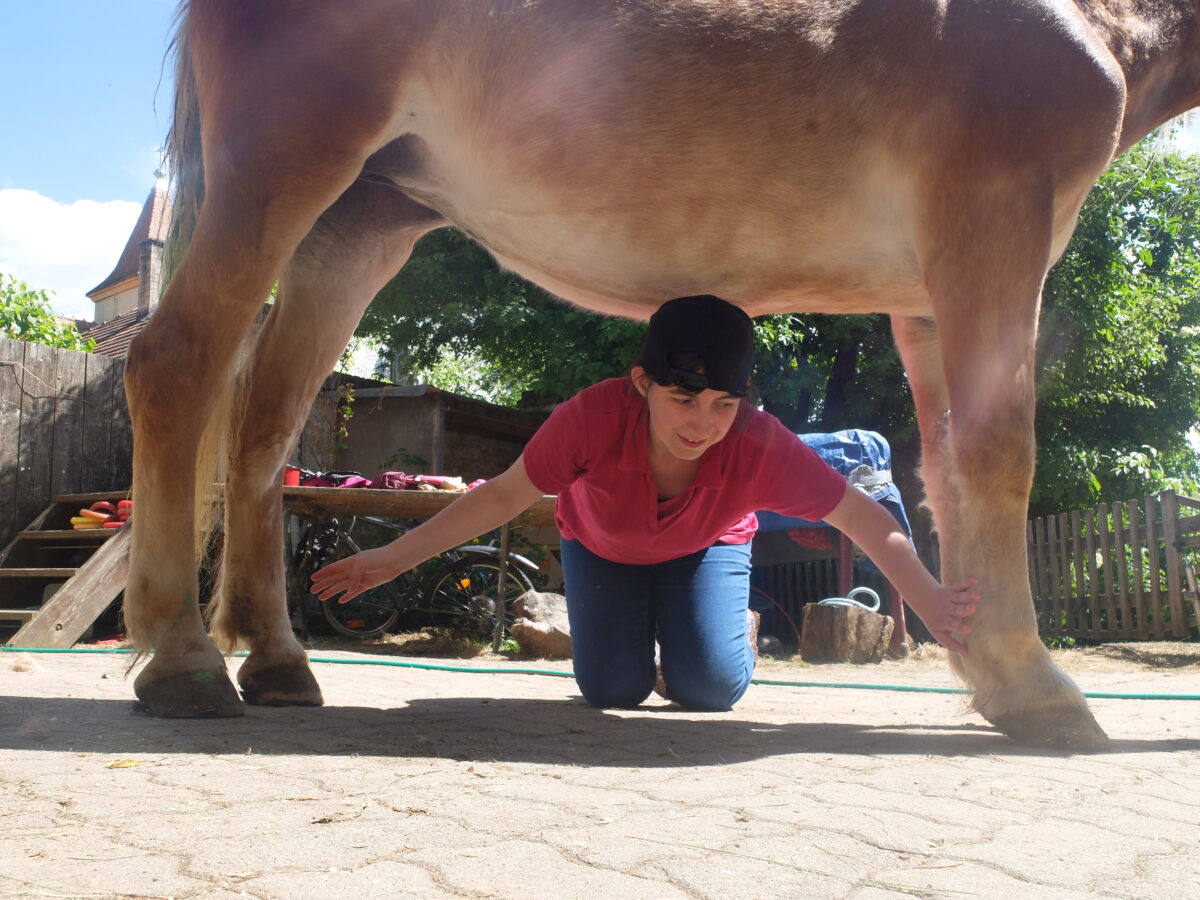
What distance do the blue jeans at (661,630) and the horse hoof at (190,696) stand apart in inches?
46.7

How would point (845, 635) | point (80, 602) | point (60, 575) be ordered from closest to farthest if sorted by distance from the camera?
point (80, 602), point (60, 575), point (845, 635)

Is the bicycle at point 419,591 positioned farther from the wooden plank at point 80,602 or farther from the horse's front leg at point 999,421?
the horse's front leg at point 999,421

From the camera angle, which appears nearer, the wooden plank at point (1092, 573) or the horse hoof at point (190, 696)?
the horse hoof at point (190, 696)

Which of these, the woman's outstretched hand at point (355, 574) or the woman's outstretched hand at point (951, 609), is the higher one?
the woman's outstretched hand at point (355, 574)

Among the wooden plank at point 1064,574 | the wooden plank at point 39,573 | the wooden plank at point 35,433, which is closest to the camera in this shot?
the wooden plank at point 39,573

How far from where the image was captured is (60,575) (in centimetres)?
765

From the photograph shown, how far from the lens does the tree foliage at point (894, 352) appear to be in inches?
490

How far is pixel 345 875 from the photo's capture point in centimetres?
125

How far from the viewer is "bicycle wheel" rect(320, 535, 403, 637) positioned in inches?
320

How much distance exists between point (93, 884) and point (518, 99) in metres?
2.07

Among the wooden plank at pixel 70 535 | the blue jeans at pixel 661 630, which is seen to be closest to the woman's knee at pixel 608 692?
the blue jeans at pixel 661 630

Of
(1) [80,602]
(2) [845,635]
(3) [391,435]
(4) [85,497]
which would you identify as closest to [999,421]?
(2) [845,635]

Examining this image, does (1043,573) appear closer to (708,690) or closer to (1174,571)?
(1174,571)

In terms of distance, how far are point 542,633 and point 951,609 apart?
4.86 m
